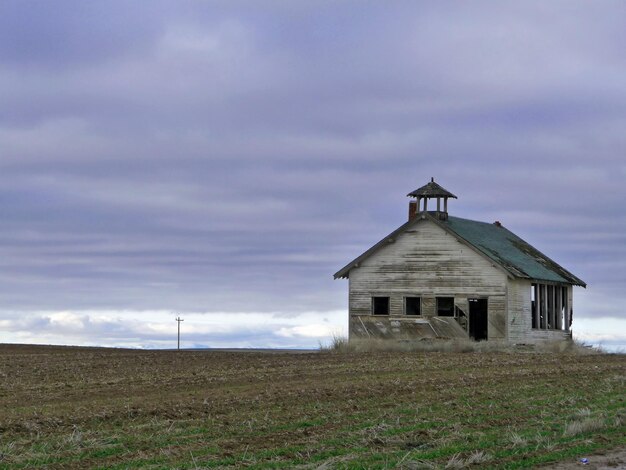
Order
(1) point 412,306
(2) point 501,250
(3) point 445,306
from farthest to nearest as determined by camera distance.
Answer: (2) point 501,250 → (1) point 412,306 → (3) point 445,306

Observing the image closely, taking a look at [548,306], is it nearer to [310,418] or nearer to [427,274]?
[427,274]

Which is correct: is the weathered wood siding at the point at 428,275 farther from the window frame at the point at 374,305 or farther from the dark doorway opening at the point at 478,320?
the dark doorway opening at the point at 478,320

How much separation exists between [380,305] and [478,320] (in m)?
5.17

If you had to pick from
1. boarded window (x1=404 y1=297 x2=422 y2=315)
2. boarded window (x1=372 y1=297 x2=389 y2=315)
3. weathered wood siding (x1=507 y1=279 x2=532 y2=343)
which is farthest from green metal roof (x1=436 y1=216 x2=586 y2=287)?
boarded window (x1=372 y1=297 x2=389 y2=315)

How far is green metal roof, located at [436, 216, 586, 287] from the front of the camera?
49094 millimetres

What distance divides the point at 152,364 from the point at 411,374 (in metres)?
9.36

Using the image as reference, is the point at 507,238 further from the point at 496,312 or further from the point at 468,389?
the point at 468,389

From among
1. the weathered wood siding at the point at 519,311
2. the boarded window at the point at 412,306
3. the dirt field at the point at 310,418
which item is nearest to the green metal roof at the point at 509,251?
the weathered wood siding at the point at 519,311

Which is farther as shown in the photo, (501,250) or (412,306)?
(501,250)

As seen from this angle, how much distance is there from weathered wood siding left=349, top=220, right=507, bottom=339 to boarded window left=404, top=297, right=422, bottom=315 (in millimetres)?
291

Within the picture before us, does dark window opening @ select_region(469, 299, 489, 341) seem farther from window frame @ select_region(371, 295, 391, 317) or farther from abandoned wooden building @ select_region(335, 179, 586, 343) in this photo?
window frame @ select_region(371, 295, 391, 317)

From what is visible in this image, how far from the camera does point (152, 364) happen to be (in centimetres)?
3269

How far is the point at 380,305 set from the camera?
50.4 m

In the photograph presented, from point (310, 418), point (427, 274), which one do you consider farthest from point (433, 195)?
point (310, 418)
